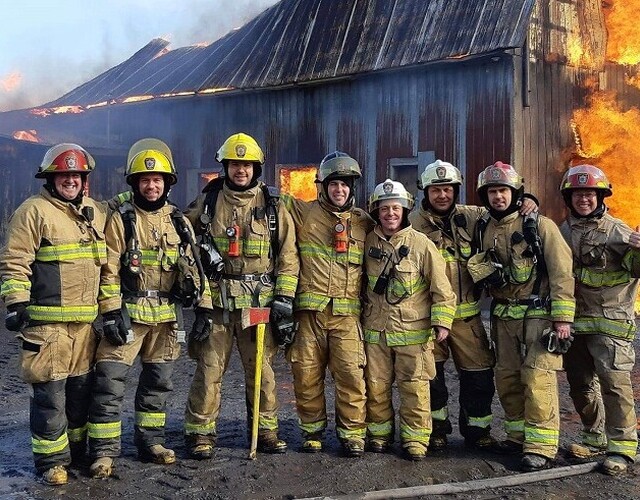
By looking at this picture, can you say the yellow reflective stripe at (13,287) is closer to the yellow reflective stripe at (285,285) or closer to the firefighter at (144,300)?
the firefighter at (144,300)

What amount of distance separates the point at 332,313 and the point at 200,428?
130 cm

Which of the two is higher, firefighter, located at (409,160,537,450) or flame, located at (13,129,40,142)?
flame, located at (13,129,40,142)

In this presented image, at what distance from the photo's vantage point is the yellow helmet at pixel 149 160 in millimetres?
5043

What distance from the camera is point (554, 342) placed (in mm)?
→ 5199

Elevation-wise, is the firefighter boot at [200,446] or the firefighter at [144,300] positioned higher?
the firefighter at [144,300]

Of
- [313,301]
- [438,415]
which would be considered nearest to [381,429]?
[438,415]

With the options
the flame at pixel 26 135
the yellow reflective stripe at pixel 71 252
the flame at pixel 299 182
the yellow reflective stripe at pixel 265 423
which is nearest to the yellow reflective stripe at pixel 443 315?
the yellow reflective stripe at pixel 265 423

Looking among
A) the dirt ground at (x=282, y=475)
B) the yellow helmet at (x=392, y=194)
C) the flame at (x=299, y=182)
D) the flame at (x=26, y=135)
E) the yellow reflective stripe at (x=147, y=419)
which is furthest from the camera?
the flame at (x=26, y=135)

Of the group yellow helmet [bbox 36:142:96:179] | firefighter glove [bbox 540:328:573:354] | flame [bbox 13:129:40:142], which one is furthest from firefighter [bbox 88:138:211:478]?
flame [bbox 13:129:40:142]

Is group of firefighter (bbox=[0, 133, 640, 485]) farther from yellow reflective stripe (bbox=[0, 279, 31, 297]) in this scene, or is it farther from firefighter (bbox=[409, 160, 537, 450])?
yellow reflective stripe (bbox=[0, 279, 31, 297])

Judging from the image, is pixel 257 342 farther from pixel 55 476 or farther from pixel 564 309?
pixel 564 309

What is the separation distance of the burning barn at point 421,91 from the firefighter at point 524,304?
6923mm

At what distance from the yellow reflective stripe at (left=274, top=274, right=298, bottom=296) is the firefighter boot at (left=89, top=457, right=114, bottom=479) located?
65.3 inches

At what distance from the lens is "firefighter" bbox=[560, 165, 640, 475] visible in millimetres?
5234
